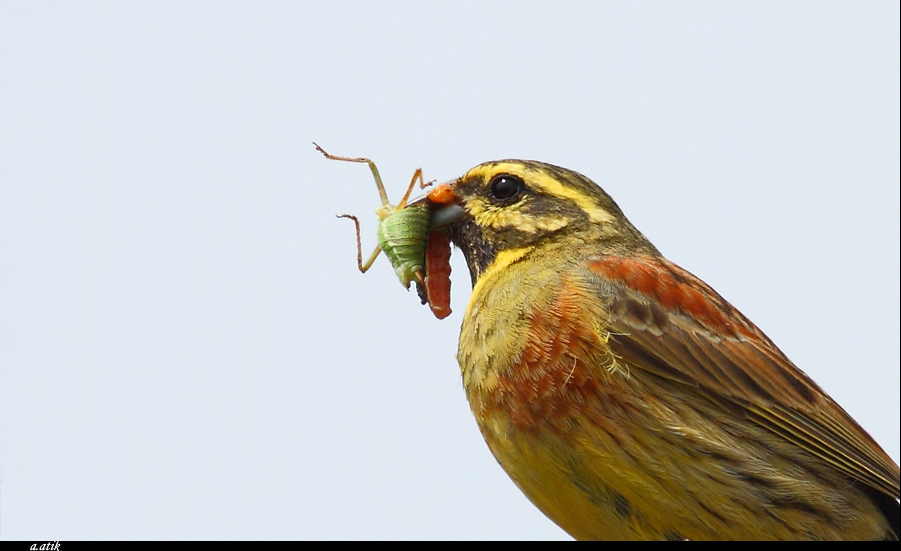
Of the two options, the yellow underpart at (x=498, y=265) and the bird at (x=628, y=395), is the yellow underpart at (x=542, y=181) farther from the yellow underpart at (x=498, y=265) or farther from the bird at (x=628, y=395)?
the yellow underpart at (x=498, y=265)

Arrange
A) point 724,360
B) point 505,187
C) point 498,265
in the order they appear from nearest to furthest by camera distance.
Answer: point 724,360
point 498,265
point 505,187

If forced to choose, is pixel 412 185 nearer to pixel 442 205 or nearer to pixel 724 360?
pixel 442 205

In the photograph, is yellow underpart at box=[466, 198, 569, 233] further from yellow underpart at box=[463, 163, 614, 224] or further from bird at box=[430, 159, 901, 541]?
yellow underpart at box=[463, 163, 614, 224]

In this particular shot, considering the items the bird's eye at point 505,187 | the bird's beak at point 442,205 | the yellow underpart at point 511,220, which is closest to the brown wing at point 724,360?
the yellow underpart at point 511,220

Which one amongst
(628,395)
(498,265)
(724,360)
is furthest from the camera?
(498,265)

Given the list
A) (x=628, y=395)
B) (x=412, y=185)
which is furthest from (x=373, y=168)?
(x=628, y=395)

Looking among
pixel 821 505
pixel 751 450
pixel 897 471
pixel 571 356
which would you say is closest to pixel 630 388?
pixel 571 356

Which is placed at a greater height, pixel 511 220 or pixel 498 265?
pixel 511 220
